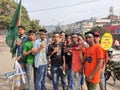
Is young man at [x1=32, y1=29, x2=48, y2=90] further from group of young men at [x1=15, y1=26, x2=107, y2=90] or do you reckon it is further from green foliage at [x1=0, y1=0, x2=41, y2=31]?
green foliage at [x1=0, y1=0, x2=41, y2=31]

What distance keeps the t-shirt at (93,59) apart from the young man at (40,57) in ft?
7.19

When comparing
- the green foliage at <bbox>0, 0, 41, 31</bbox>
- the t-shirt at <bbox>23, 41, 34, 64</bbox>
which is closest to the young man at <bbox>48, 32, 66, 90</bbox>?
the t-shirt at <bbox>23, 41, 34, 64</bbox>

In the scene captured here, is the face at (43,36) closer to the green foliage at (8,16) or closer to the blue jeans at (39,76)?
the blue jeans at (39,76)

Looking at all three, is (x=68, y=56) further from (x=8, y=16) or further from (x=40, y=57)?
(x=8, y=16)

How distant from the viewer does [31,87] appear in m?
9.22

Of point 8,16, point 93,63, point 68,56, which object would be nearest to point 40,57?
point 68,56

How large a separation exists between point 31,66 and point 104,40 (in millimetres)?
3795

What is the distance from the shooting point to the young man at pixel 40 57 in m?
8.60

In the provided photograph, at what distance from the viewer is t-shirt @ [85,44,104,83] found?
644cm

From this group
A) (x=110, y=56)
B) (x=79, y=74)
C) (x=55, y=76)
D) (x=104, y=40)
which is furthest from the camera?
(x=110, y=56)

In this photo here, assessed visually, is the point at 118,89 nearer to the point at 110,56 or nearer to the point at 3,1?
the point at 110,56

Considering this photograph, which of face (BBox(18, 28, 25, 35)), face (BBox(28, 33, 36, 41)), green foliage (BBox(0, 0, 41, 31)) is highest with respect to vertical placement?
face (BBox(18, 28, 25, 35))

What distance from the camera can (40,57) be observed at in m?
8.70

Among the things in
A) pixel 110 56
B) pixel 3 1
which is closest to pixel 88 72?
pixel 110 56
